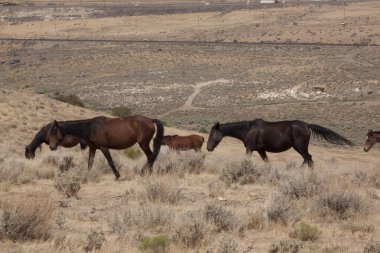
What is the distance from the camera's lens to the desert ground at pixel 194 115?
31.0ft

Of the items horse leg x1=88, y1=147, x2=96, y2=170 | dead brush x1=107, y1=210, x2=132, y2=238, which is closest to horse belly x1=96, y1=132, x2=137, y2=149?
horse leg x1=88, y1=147, x2=96, y2=170

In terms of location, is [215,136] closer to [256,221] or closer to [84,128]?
[84,128]

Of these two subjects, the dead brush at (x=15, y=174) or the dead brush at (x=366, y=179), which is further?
the dead brush at (x=366, y=179)

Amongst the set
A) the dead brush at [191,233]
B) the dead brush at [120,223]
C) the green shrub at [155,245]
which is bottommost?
the dead brush at [120,223]

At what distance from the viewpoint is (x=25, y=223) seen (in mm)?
8836

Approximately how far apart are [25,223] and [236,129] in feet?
29.9

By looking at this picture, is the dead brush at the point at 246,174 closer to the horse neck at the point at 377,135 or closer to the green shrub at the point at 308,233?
the green shrub at the point at 308,233

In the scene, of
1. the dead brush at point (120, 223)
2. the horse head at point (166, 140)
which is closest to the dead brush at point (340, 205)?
the dead brush at point (120, 223)

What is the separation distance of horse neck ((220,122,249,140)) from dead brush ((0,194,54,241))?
861 centimetres

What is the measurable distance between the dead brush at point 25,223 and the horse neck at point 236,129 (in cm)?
861

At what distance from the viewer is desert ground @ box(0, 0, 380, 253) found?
9.46 metres

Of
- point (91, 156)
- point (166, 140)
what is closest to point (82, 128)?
point (91, 156)

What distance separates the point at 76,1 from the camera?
175000mm

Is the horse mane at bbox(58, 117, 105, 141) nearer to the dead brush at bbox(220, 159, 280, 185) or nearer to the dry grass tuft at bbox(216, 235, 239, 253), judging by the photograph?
the dead brush at bbox(220, 159, 280, 185)
